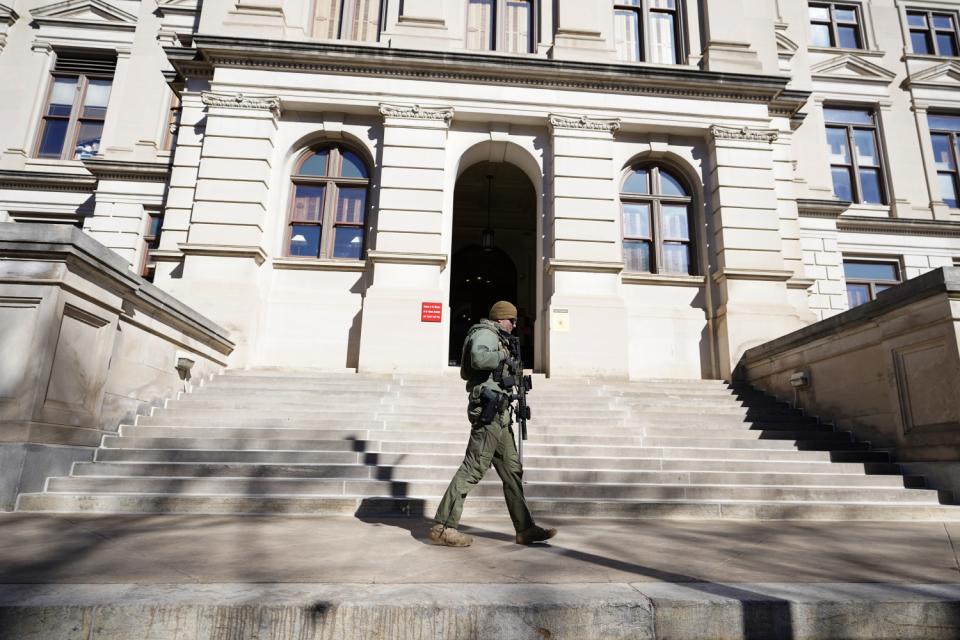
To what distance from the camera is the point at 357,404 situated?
9.31 meters

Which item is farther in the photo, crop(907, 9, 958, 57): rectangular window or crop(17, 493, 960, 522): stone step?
crop(907, 9, 958, 57): rectangular window

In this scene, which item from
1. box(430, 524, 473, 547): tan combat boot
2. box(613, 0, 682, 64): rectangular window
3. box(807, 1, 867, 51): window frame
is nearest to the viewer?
box(430, 524, 473, 547): tan combat boot

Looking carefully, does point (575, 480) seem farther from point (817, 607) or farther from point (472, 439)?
point (817, 607)

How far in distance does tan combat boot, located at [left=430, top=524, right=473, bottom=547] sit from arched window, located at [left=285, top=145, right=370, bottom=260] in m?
9.65

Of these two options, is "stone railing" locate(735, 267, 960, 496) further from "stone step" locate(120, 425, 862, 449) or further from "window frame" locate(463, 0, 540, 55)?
"window frame" locate(463, 0, 540, 55)

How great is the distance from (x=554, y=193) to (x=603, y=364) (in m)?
4.23

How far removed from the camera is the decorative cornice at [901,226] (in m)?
19.1

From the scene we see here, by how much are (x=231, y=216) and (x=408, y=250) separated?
4.00 meters

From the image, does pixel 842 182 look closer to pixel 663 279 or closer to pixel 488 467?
pixel 663 279

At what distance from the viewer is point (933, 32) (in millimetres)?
21531

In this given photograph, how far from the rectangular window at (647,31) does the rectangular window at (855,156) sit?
8.48 metres

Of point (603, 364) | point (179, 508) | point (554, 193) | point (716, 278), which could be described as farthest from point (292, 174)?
point (716, 278)

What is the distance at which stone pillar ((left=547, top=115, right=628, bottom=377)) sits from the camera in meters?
12.3

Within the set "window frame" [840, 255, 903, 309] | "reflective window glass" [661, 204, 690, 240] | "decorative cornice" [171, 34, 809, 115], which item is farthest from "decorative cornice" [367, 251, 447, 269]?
"window frame" [840, 255, 903, 309]
